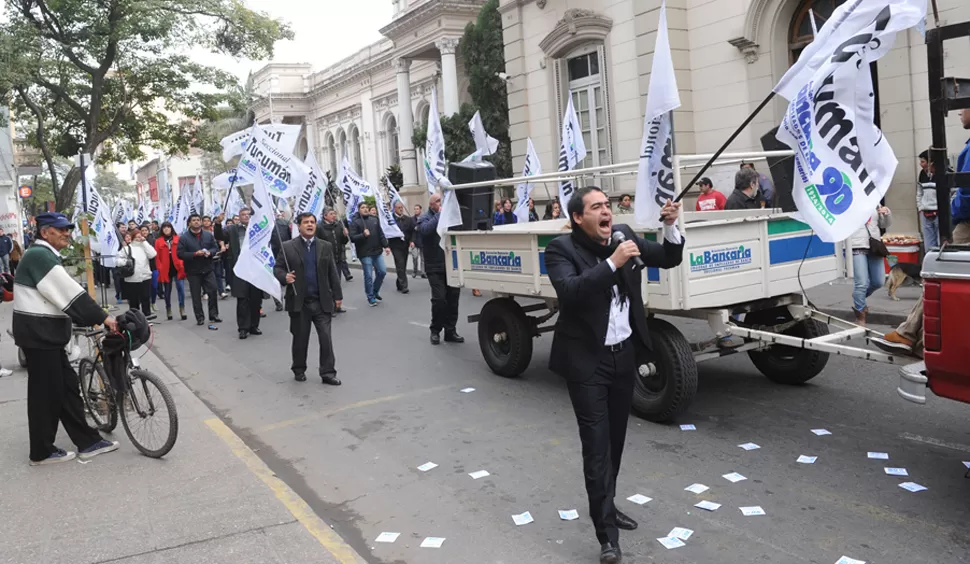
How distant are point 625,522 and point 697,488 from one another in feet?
2.58

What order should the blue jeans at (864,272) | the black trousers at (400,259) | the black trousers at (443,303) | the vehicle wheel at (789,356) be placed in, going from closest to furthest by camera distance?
the vehicle wheel at (789,356) → the blue jeans at (864,272) → the black trousers at (443,303) → the black trousers at (400,259)

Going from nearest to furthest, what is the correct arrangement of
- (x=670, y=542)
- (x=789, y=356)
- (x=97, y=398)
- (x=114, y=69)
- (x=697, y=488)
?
(x=670, y=542)
(x=697, y=488)
(x=97, y=398)
(x=789, y=356)
(x=114, y=69)

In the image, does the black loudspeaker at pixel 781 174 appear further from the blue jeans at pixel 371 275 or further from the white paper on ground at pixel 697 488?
the blue jeans at pixel 371 275

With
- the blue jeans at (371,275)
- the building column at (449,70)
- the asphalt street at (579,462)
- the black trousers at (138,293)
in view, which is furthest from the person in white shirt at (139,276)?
the building column at (449,70)

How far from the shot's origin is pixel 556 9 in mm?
19500

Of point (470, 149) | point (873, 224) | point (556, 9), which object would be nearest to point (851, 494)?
point (873, 224)

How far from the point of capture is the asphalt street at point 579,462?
14.2 ft

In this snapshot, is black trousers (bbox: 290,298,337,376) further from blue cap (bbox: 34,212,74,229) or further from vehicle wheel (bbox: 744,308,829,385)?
vehicle wheel (bbox: 744,308,829,385)

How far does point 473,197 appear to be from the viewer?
31.6 feet

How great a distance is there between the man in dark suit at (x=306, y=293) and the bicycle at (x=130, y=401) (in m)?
2.31

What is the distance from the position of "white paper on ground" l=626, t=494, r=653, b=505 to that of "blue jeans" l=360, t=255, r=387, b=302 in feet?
33.9

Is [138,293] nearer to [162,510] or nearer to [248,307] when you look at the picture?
[248,307]

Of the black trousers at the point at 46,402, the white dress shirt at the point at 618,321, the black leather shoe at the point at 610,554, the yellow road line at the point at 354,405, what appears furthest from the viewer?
the yellow road line at the point at 354,405

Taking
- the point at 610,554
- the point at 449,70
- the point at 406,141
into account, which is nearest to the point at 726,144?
the point at 610,554
